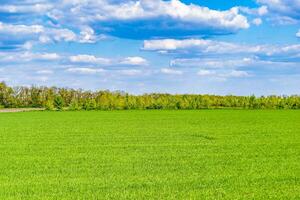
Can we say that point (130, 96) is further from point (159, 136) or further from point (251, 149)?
point (251, 149)

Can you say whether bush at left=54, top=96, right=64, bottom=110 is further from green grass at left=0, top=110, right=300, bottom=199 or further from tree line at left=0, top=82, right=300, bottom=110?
green grass at left=0, top=110, right=300, bottom=199

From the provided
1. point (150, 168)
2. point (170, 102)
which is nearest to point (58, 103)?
point (170, 102)

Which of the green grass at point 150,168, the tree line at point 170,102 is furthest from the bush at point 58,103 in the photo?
the green grass at point 150,168

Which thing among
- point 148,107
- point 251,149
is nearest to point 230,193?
point 251,149

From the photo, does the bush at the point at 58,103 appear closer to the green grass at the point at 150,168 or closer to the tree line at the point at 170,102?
the tree line at the point at 170,102

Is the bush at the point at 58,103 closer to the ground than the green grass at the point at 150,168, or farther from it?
farther from it

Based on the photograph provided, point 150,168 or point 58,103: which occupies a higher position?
point 58,103

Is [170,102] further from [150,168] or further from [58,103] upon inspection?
[150,168]

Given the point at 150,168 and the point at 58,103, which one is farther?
the point at 58,103

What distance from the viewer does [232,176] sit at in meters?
12.8

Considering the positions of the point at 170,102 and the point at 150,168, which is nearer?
the point at 150,168

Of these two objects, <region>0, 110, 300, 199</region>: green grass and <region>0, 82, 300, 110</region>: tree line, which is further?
<region>0, 82, 300, 110</region>: tree line

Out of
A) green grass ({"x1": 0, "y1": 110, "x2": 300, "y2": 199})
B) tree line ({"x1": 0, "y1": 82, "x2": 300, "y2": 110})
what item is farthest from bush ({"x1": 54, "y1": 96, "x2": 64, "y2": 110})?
green grass ({"x1": 0, "y1": 110, "x2": 300, "y2": 199})

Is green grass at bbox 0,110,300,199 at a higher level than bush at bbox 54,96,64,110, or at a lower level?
lower
